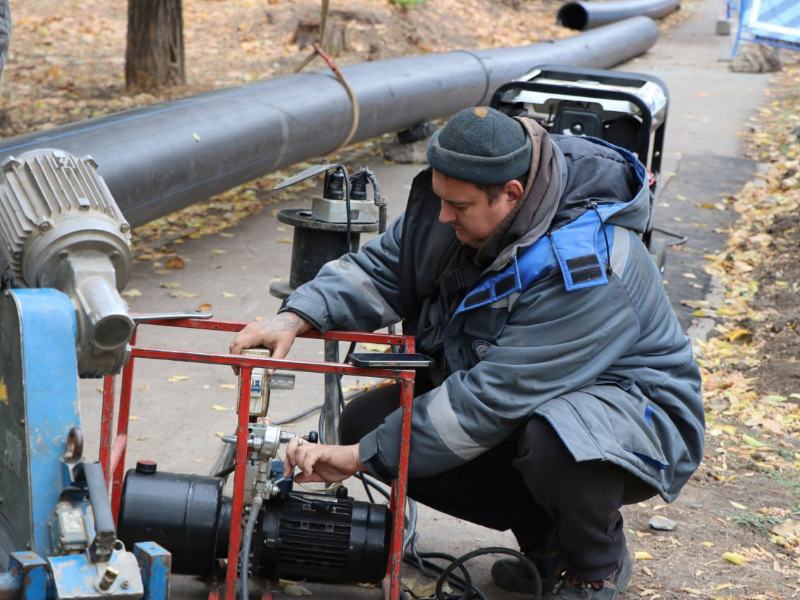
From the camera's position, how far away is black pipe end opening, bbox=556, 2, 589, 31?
16547 mm

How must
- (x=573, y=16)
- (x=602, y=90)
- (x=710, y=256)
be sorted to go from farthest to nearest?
(x=573, y=16)
(x=710, y=256)
(x=602, y=90)

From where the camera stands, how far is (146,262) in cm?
595

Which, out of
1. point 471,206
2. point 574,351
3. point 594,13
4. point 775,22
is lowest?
point 594,13

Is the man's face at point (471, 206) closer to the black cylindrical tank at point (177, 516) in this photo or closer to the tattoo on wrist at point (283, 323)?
the tattoo on wrist at point (283, 323)

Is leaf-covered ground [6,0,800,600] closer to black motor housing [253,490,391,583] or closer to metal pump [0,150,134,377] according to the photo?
black motor housing [253,490,391,583]

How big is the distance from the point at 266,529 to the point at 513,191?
112 centimetres

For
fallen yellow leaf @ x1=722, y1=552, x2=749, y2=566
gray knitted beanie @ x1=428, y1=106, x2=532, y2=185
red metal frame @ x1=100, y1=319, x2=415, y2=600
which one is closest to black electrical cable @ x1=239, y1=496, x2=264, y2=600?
red metal frame @ x1=100, y1=319, x2=415, y2=600

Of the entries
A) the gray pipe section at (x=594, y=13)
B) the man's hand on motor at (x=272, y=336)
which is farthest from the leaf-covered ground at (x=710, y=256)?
the man's hand on motor at (x=272, y=336)

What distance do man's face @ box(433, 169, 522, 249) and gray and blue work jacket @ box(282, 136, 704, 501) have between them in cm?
9

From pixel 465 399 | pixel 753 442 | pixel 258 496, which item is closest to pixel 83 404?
pixel 258 496

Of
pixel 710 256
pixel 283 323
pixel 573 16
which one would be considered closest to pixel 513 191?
pixel 283 323

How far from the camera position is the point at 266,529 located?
2.54m

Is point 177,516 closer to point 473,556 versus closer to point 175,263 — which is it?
point 473,556

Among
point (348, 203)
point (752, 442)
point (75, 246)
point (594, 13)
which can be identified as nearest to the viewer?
point (75, 246)
